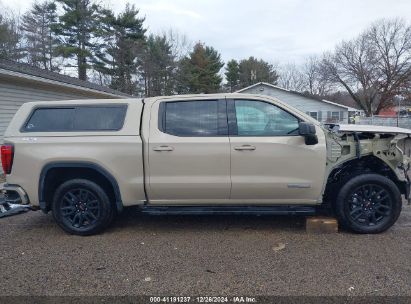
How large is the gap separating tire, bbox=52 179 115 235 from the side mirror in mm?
2738

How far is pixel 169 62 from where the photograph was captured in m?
41.7

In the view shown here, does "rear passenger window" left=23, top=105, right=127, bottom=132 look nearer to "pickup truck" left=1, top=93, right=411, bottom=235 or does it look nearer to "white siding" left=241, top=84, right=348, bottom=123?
"pickup truck" left=1, top=93, right=411, bottom=235

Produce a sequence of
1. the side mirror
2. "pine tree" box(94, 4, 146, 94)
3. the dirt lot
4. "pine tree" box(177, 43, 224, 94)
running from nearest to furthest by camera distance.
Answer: the dirt lot → the side mirror → "pine tree" box(94, 4, 146, 94) → "pine tree" box(177, 43, 224, 94)

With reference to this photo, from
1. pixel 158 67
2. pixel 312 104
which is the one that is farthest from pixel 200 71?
pixel 312 104

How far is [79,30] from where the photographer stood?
33.0 metres

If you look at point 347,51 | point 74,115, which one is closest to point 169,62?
point 347,51

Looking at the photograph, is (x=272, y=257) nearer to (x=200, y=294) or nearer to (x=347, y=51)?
(x=200, y=294)

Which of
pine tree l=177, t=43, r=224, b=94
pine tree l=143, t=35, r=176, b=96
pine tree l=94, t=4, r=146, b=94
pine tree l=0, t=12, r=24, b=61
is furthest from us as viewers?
pine tree l=177, t=43, r=224, b=94

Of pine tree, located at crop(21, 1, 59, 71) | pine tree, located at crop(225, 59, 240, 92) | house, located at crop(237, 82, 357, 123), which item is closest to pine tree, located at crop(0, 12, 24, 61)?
pine tree, located at crop(21, 1, 59, 71)

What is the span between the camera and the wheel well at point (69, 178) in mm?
4496

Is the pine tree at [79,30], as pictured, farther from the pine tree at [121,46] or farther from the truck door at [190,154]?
the truck door at [190,154]

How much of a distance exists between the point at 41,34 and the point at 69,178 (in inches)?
1350

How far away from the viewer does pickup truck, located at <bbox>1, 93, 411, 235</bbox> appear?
434cm

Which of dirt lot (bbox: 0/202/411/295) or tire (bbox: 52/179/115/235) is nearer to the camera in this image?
dirt lot (bbox: 0/202/411/295)
